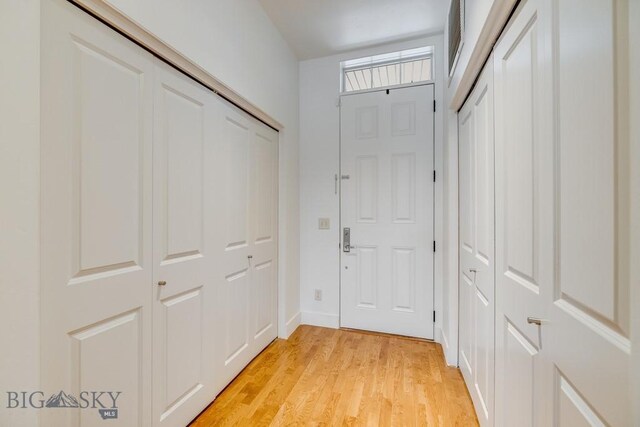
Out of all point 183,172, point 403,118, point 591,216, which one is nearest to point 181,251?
point 183,172

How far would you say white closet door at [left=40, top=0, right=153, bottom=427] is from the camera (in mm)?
940

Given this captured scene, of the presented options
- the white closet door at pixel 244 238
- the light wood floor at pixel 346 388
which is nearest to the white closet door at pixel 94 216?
the white closet door at pixel 244 238

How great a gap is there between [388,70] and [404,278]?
2162mm

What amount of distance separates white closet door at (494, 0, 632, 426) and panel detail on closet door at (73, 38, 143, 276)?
1.58 metres

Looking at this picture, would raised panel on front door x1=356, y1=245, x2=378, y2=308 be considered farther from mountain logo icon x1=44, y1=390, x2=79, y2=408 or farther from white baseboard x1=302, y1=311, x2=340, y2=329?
mountain logo icon x1=44, y1=390, x2=79, y2=408

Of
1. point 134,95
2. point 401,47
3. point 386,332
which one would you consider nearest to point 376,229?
point 386,332

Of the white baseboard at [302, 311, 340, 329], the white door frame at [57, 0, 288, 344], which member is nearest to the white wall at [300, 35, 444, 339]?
the white baseboard at [302, 311, 340, 329]

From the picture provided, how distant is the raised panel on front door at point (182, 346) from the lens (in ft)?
4.72

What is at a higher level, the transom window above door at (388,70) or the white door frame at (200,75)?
the transom window above door at (388,70)

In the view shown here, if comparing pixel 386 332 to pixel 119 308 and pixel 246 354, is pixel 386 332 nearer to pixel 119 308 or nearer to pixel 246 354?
pixel 246 354

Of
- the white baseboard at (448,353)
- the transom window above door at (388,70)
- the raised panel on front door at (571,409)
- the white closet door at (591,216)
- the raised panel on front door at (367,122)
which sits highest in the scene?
the transom window above door at (388,70)

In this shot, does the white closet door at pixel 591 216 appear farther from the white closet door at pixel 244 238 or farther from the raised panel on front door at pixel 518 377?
the white closet door at pixel 244 238

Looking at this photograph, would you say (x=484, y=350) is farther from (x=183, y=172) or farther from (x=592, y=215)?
(x=183, y=172)

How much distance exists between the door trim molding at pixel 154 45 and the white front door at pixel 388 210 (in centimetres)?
128
